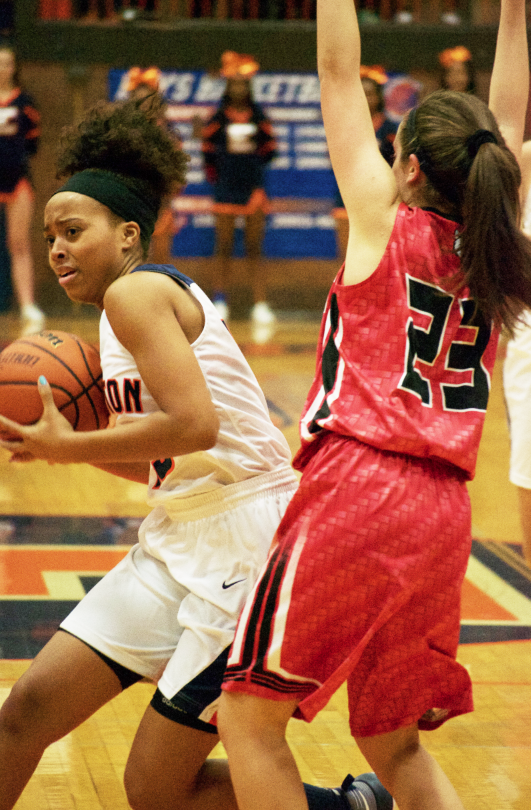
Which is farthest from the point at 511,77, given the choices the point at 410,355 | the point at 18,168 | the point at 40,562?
the point at 18,168

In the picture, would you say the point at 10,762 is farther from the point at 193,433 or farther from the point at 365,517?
the point at 365,517

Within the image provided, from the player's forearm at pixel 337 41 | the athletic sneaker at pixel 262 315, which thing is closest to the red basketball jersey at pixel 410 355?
the player's forearm at pixel 337 41

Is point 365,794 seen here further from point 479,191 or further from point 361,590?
point 479,191

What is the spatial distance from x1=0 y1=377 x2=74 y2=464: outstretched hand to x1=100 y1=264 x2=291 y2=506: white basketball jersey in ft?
0.46

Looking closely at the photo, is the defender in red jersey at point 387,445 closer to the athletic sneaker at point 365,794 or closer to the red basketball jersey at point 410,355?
the red basketball jersey at point 410,355

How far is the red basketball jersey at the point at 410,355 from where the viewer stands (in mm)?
1898

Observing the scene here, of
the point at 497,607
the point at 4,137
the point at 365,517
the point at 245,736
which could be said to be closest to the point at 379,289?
the point at 365,517

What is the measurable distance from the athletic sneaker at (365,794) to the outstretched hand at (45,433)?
97 cm

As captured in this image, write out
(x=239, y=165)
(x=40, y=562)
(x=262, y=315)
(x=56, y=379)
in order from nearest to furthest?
(x=56, y=379)
(x=40, y=562)
(x=239, y=165)
(x=262, y=315)

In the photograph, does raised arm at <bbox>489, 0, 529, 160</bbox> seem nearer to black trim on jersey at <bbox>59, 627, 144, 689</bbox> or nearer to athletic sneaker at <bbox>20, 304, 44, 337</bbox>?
black trim on jersey at <bbox>59, 627, 144, 689</bbox>

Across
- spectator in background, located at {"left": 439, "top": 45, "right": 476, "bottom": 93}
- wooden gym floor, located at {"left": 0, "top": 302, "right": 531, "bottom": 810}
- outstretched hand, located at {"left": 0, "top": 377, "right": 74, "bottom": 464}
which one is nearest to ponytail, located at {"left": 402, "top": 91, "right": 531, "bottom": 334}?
outstretched hand, located at {"left": 0, "top": 377, "right": 74, "bottom": 464}

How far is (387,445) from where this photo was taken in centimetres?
189

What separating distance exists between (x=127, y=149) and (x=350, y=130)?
0.62 metres

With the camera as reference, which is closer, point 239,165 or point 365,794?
point 365,794
